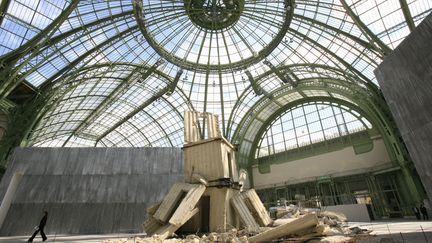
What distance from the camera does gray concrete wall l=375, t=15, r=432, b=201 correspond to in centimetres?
842

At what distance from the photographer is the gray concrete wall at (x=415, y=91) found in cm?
842

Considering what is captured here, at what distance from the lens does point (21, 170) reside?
22.1 m

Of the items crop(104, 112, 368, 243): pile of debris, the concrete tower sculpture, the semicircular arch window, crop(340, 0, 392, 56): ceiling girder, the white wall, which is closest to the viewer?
crop(104, 112, 368, 243): pile of debris

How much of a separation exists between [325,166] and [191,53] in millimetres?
25625

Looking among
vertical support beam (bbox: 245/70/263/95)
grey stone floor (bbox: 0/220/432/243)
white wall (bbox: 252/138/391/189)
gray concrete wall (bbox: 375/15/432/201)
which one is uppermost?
vertical support beam (bbox: 245/70/263/95)

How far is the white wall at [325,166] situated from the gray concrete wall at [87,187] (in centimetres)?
2190

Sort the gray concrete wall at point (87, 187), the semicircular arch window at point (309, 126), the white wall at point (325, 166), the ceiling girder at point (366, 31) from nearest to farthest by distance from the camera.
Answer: the gray concrete wall at point (87, 187)
the ceiling girder at point (366, 31)
the white wall at point (325, 166)
the semicircular arch window at point (309, 126)

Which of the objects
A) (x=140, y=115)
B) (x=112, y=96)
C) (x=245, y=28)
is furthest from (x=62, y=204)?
(x=245, y=28)

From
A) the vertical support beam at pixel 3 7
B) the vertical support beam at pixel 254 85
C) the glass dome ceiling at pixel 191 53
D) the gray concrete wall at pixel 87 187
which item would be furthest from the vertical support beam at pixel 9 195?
the vertical support beam at pixel 254 85

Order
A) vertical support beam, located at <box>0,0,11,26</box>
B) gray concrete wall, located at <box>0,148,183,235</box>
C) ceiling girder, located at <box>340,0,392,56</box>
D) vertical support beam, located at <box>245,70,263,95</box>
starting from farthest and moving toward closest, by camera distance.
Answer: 1. vertical support beam, located at <box>245,70,263,95</box>
2. ceiling girder, located at <box>340,0,392,56</box>
3. gray concrete wall, located at <box>0,148,183,235</box>
4. vertical support beam, located at <box>0,0,11,26</box>

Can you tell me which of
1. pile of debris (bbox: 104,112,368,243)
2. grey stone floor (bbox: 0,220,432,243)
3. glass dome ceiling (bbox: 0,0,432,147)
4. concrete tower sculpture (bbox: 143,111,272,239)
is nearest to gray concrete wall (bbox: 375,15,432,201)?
grey stone floor (bbox: 0,220,432,243)

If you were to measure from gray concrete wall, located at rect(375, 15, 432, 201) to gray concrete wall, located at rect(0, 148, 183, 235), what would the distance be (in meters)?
19.2

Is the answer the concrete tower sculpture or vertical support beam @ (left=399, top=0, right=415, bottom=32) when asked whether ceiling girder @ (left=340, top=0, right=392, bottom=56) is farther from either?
the concrete tower sculpture

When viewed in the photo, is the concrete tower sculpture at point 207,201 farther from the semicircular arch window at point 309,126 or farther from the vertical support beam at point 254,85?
the semicircular arch window at point 309,126
